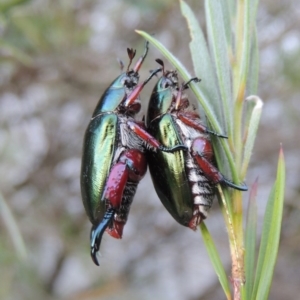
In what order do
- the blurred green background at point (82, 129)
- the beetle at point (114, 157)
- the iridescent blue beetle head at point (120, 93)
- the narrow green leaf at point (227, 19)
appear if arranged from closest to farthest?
1. the narrow green leaf at point (227, 19)
2. the beetle at point (114, 157)
3. the iridescent blue beetle head at point (120, 93)
4. the blurred green background at point (82, 129)

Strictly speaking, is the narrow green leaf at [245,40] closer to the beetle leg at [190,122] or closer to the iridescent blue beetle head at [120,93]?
the beetle leg at [190,122]

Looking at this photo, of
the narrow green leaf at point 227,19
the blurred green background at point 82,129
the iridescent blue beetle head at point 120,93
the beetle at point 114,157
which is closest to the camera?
the narrow green leaf at point 227,19

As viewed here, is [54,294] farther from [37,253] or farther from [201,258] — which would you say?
[201,258]

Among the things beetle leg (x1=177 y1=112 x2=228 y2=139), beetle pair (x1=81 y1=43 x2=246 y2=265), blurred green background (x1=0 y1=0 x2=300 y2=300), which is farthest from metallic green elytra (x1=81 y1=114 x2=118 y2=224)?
blurred green background (x1=0 y1=0 x2=300 y2=300)

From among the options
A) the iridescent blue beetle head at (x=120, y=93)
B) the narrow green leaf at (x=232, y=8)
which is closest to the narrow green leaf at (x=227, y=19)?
the narrow green leaf at (x=232, y=8)

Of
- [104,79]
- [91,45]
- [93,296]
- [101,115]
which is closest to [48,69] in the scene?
[104,79]

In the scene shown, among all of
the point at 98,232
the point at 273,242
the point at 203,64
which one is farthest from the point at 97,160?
the point at 273,242

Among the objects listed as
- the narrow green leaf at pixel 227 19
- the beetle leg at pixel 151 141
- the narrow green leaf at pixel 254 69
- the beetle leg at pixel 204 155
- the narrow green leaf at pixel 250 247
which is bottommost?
the narrow green leaf at pixel 250 247
